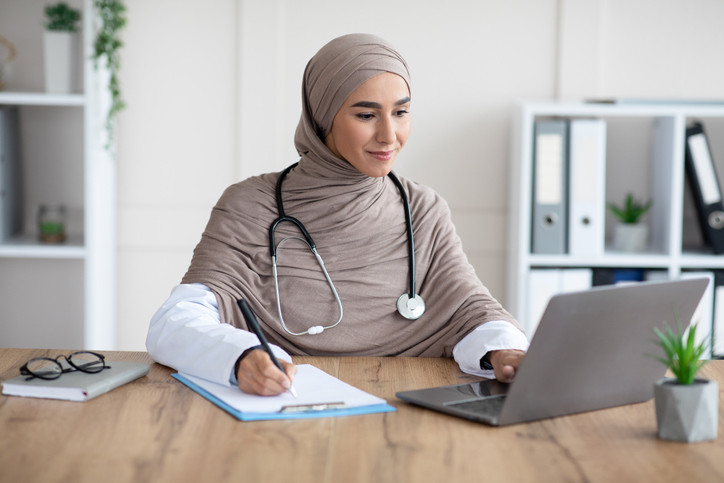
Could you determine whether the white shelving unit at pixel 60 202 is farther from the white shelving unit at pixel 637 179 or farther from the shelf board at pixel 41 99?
the white shelving unit at pixel 637 179

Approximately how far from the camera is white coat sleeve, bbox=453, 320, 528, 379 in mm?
1515

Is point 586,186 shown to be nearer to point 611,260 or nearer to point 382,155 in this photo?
point 611,260

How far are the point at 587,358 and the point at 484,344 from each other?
36cm

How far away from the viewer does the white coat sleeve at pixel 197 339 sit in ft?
4.51

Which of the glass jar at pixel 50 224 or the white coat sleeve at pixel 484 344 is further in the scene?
the glass jar at pixel 50 224

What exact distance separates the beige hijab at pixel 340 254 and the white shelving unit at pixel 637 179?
0.97m

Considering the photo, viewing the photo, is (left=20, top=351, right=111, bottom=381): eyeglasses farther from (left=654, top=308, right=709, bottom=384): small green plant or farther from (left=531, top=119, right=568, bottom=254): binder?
(left=531, top=119, right=568, bottom=254): binder

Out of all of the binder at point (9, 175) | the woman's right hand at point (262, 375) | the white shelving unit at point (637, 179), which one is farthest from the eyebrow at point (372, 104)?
the binder at point (9, 175)

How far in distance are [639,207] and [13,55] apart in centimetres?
241

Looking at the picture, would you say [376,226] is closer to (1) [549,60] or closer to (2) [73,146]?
(1) [549,60]

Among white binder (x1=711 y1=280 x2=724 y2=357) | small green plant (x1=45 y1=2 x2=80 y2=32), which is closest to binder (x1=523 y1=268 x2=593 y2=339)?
white binder (x1=711 y1=280 x2=724 y2=357)

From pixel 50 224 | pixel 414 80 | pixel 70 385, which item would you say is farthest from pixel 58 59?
pixel 70 385

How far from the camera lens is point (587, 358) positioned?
3.85ft

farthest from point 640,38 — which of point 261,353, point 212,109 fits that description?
point 261,353
